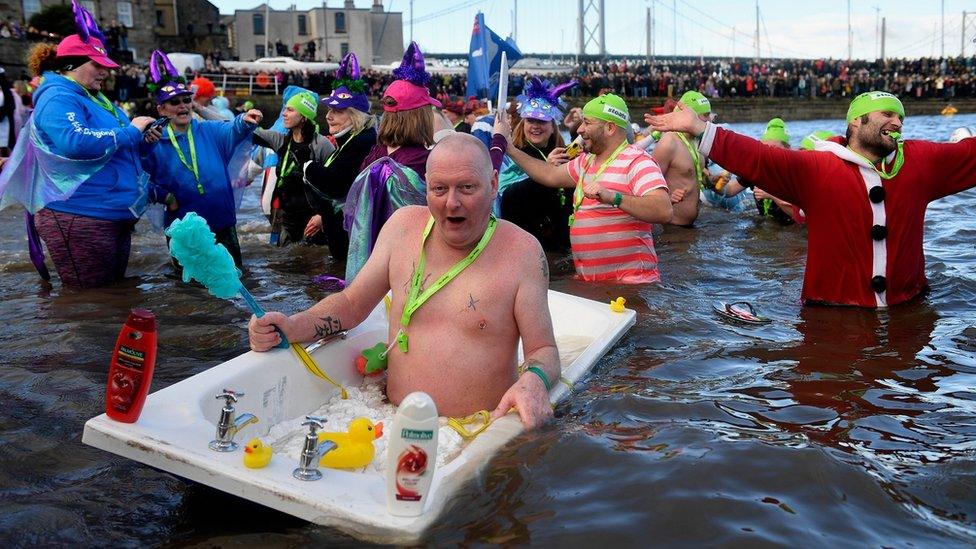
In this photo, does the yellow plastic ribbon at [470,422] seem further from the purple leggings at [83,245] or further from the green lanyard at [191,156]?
the purple leggings at [83,245]

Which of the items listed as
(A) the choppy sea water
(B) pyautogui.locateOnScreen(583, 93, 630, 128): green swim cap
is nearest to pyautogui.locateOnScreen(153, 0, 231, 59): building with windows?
(B) pyautogui.locateOnScreen(583, 93, 630, 128): green swim cap

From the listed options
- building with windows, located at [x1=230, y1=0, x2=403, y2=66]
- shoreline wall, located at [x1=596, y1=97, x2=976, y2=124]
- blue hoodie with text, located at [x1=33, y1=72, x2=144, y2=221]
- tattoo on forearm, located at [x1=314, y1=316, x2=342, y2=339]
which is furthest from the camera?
building with windows, located at [x1=230, y1=0, x2=403, y2=66]

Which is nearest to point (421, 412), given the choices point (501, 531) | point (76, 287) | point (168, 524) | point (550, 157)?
point (501, 531)

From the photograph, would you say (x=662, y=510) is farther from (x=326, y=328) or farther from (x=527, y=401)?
(x=326, y=328)

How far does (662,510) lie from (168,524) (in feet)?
5.81

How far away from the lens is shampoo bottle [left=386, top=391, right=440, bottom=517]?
2562 millimetres

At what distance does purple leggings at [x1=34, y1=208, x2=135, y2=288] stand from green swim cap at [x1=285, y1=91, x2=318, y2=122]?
177 cm

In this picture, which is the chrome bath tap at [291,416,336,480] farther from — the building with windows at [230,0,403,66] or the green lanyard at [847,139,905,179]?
the building with windows at [230,0,403,66]

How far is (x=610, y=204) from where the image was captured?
607 cm

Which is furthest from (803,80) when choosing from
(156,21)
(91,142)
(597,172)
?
(91,142)

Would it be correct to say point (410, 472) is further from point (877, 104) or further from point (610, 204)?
point (877, 104)

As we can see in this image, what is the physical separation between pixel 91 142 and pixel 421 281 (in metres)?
4.10

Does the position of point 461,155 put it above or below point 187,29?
below

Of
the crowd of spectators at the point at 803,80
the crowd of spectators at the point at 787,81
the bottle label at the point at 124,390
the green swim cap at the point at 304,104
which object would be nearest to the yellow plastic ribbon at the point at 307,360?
the bottle label at the point at 124,390
